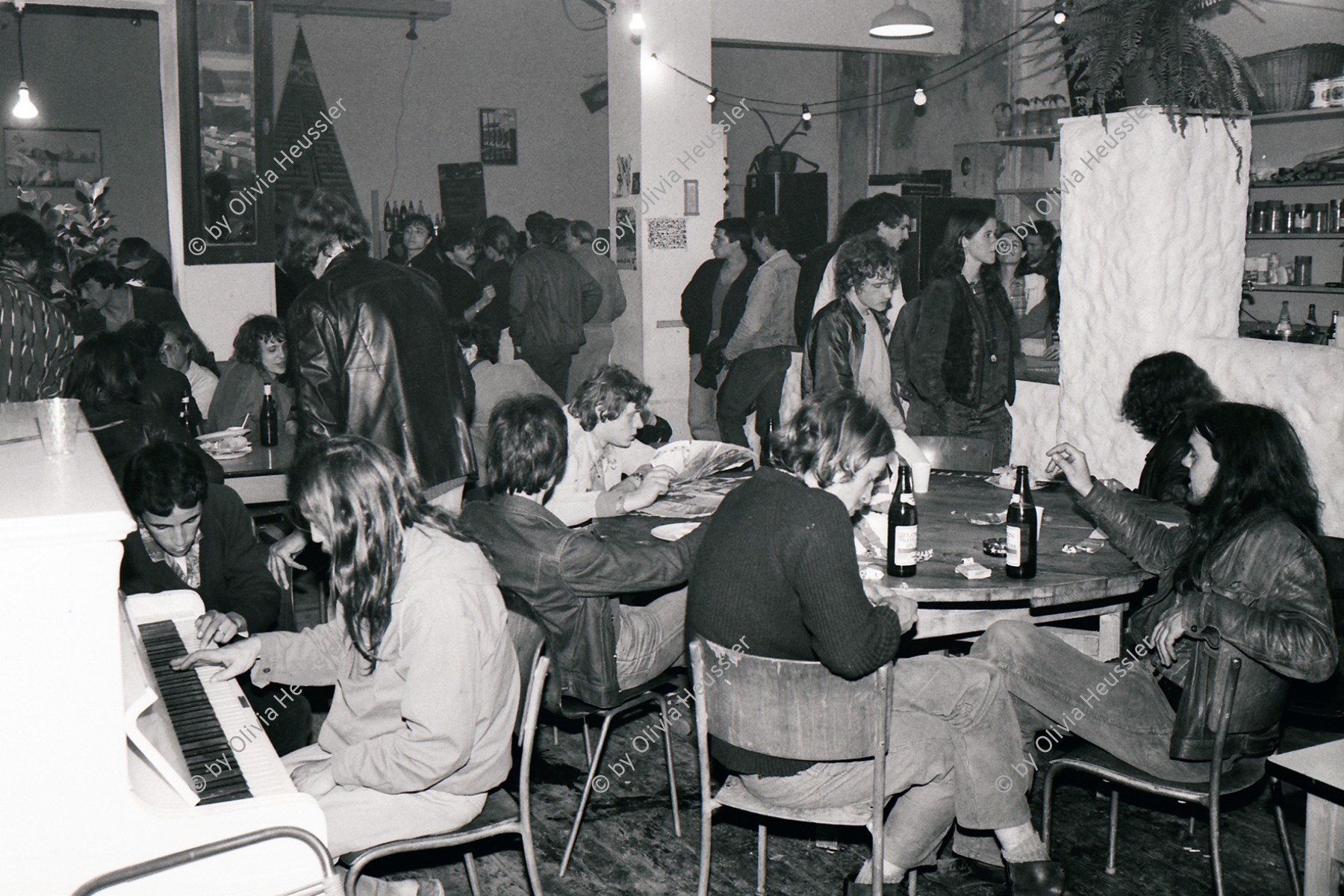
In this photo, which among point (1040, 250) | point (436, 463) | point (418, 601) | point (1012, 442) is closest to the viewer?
point (418, 601)

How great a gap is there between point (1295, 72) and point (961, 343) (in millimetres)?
3844

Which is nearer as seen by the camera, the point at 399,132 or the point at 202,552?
Answer: the point at 202,552

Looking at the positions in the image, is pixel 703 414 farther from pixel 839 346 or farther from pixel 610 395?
pixel 610 395

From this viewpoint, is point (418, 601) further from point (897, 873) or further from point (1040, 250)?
point (1040, 250)

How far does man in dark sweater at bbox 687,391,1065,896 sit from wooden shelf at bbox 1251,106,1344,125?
17.7 feet

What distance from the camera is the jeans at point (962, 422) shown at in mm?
4777

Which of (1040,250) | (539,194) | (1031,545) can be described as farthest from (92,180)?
(1031,545)

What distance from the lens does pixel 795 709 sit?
7.38ft

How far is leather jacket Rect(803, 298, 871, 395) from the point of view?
4500 millimetres

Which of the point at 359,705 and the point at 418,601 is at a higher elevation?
the point at 418,601

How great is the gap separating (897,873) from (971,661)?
0.48 m

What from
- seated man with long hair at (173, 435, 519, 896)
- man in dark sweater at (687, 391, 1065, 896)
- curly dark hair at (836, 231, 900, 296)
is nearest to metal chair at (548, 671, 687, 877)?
man in dark sweater at (687, 391, 1065, 896)

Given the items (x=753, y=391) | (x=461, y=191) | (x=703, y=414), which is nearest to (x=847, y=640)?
(x=753, y=391)

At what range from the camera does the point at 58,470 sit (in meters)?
1.98
